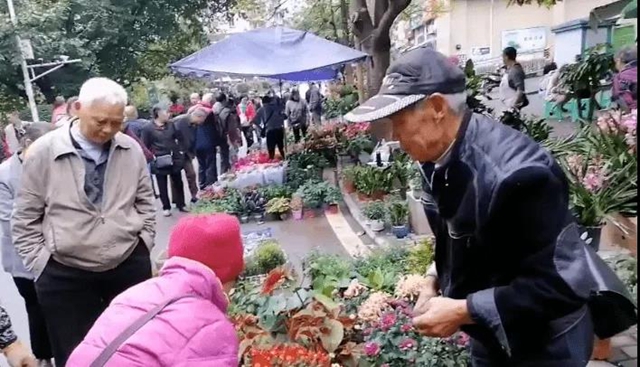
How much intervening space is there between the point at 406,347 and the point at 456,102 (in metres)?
2.06

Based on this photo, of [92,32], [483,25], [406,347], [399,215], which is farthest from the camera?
[483,25]

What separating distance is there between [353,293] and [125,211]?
5.61 feet

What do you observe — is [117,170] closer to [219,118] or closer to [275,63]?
[275,63]

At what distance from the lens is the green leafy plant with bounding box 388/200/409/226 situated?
762 centimetres

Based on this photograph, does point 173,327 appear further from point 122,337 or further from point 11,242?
point 11,242

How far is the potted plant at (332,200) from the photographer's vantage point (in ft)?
31.1

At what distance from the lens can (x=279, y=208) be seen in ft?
31.0

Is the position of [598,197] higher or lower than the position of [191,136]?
higher

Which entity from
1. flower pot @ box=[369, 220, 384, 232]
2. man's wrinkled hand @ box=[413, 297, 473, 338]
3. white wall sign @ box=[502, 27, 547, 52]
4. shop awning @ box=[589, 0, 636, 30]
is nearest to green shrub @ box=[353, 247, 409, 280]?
flower pot @ box=[369, 220, 384, 232]

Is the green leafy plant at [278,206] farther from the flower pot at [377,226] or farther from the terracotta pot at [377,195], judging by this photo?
the flower pot at [377,226]

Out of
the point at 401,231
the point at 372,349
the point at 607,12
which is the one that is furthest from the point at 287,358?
the point at 607,12

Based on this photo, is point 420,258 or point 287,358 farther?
point 420,258

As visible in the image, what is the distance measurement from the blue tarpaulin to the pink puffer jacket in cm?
829

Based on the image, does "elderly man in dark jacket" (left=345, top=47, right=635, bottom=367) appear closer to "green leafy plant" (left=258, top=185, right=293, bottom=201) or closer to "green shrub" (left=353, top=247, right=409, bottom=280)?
"green shrub" (left=353, top=247, right=409, bottom=280)
